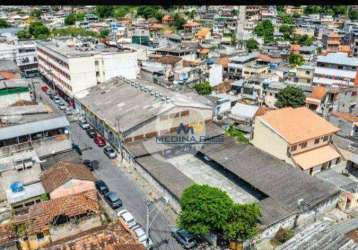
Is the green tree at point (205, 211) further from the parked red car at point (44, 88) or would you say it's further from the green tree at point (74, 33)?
the green tree at point (74, 33)

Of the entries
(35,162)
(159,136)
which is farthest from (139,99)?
(35,162)

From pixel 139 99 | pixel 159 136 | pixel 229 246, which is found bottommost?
pixel 229 246

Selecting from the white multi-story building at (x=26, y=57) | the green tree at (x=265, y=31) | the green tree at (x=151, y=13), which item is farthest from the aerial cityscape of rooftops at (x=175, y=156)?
the green tree at (x=151, y=13)

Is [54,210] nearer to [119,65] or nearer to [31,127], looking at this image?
[31,127]

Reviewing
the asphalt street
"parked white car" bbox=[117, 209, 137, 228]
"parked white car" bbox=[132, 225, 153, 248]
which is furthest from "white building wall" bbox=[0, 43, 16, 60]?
"parked white car" bbox=[132, 225, 153, 248]

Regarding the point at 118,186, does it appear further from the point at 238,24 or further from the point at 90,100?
the point at 238,24

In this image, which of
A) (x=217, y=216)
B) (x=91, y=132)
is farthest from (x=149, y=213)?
(x=91, y=132)

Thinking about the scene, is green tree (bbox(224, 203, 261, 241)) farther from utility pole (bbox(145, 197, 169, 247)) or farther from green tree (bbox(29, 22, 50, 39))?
green tree (bbox(29, 22, 50, 39))
